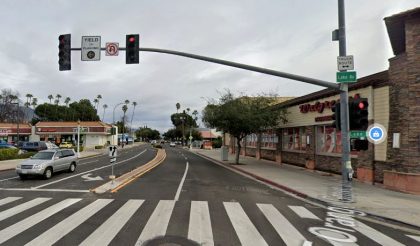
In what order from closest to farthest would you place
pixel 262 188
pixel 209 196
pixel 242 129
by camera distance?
pixel 209 196
pixel 262 188
pixel 242 129

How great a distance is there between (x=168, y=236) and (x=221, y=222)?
1.99 meters

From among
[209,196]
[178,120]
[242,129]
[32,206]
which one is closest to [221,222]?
[209,196]

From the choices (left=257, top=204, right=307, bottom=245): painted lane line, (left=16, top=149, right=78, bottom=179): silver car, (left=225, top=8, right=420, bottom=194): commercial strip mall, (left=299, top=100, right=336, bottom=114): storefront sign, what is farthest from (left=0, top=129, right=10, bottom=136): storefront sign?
(left=257, top=204, right=307, bottom=245): painted lane line

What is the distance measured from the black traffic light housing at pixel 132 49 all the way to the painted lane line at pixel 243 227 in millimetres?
6670

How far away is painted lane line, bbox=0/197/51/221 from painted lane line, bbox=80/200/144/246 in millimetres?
2883

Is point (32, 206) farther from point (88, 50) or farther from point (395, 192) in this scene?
point (395, 192)

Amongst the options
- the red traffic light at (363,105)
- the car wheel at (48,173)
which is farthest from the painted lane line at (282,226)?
the car wheel at (48,173)

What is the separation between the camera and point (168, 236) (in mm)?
8156

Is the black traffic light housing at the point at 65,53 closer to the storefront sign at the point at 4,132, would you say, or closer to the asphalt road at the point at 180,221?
the asphalt road at the point at 180,221

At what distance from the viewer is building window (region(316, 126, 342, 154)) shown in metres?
23.5

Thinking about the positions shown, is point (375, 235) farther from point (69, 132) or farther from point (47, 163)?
point (69, 132)

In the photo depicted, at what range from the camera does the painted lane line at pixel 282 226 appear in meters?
8.17

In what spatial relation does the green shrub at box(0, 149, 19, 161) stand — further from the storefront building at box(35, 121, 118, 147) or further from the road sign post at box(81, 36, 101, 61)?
the storefront building at box(35, 121, 118, 147)

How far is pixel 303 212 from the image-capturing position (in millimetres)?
11617
